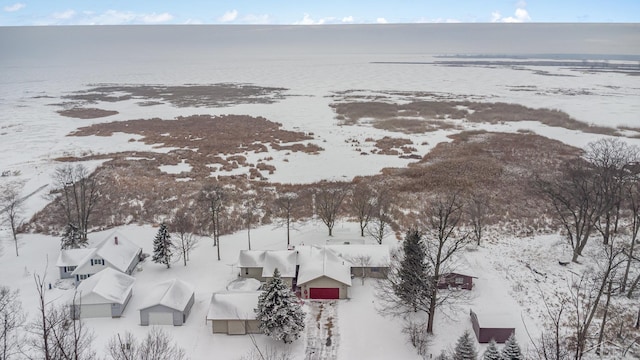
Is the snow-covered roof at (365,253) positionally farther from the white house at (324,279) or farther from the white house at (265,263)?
the white house at (265,263)

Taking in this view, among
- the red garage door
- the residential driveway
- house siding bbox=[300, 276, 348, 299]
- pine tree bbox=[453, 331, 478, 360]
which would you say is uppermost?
pine tree bbox=[453, 331, 478, 360]

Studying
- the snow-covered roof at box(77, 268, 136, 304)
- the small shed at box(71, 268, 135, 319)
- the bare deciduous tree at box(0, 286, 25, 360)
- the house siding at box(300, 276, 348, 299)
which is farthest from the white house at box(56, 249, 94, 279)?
the house siding at box(300, 276, 348, 299)

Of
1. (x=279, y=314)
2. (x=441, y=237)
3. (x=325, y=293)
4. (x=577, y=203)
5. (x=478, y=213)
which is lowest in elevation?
(x=325, y=293)

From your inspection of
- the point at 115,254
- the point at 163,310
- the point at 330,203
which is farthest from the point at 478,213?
the point at 115,254

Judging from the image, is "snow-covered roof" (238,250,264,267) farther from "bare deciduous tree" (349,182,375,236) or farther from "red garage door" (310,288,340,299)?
"bare deciduous tree" (349,182,375,236)

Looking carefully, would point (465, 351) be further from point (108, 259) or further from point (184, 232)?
point (184, 232)

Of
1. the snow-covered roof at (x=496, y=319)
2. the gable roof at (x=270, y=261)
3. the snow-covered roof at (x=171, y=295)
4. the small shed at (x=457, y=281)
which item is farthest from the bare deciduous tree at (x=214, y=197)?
the snow-covered roof at (x=496, y=319)
